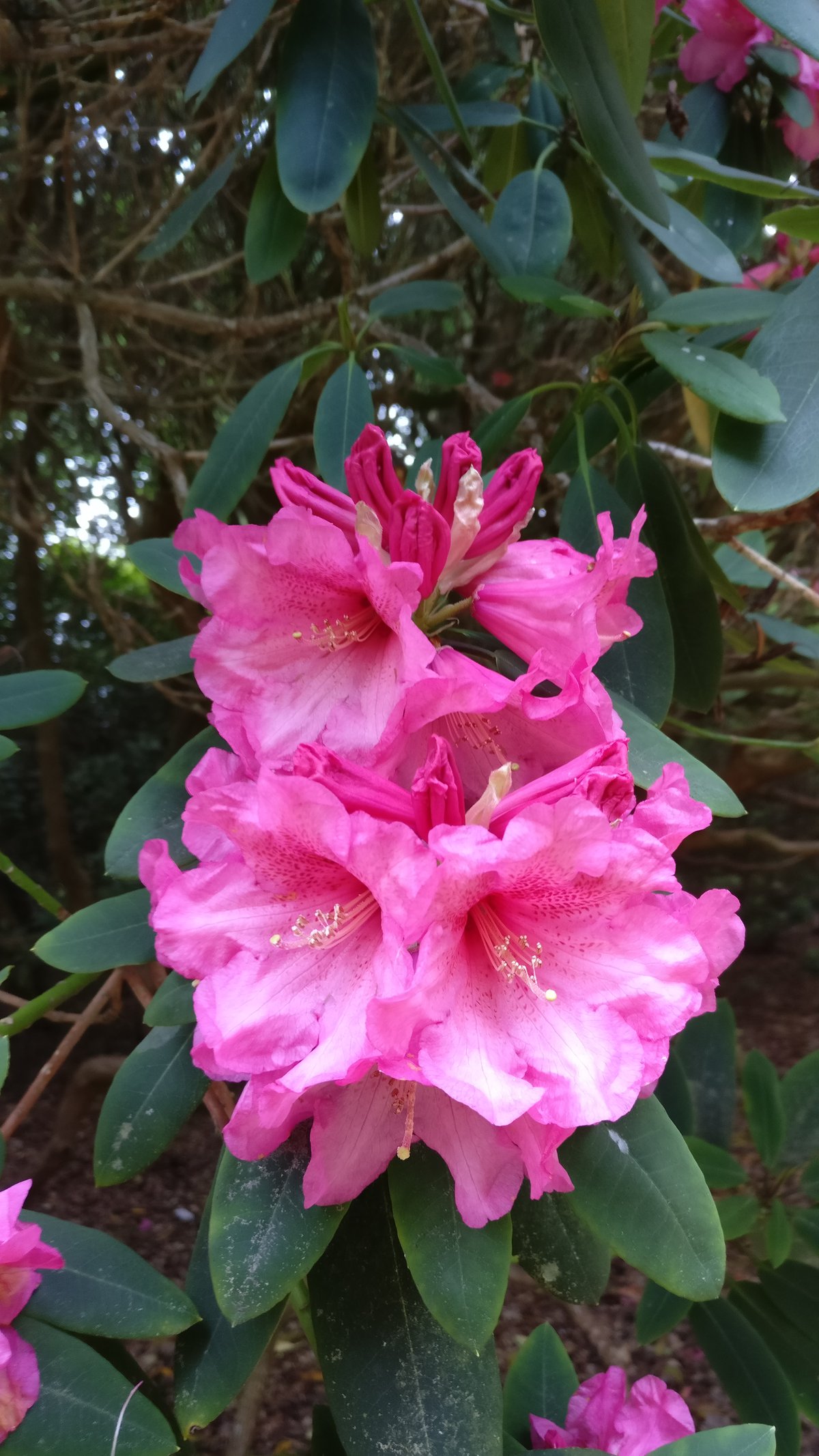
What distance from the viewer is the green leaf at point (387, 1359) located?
0.55 metres

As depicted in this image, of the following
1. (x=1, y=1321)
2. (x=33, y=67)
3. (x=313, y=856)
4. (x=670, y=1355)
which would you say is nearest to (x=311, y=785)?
(x=313, y=856)

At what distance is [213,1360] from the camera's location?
2.04ft

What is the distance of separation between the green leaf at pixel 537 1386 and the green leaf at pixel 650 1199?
533mm

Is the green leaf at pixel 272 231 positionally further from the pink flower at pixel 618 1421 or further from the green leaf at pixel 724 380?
the pink flower at pixel 618 1421

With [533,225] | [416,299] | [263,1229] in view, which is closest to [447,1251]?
[263,1229]

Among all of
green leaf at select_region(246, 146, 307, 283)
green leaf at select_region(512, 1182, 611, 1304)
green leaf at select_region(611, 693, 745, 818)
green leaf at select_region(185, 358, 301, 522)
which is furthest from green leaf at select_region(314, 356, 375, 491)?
green leaf at select_region(512, 1182, 611, 1304)

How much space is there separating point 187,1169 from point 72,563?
187 cm

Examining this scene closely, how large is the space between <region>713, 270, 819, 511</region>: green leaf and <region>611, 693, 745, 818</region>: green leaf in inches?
6.5

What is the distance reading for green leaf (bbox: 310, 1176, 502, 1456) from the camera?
1.80ft

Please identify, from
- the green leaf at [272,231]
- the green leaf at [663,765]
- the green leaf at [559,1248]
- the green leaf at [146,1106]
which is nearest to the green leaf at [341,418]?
the green leaf at [272,231]

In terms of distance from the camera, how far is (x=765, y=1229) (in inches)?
48.9

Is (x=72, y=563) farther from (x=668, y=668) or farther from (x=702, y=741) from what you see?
(x=668, y=668)

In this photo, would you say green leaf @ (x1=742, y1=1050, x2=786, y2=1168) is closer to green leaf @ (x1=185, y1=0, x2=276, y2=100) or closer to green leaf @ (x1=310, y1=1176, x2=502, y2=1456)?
green leaf @ (x1=310, y1=1176, x2=502, y2=1456)

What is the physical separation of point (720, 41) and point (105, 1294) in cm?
149
